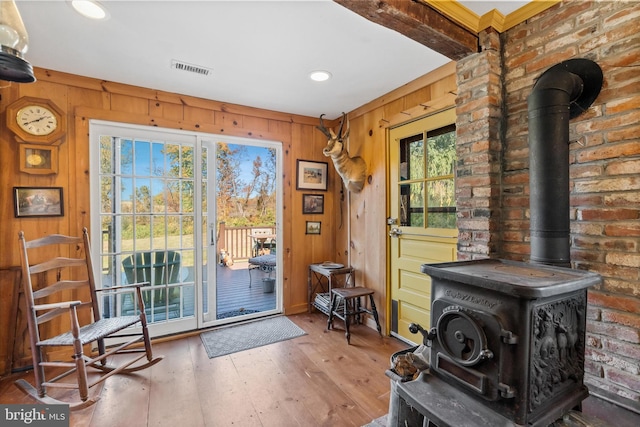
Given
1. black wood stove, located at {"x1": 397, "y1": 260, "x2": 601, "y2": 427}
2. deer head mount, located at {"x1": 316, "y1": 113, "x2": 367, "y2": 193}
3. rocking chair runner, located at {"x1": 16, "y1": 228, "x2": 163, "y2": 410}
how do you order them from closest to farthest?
black wood stove, located at {"x1": 397, "y1": 260, "x2": 601, "y2": 427} < rocking chair runner, located at {"x1": 16, "y1": 228, "x2": 163, "y2": 410} < deer head mount, located at {"x1": 316, "y1": 113, "x2": 367, "y2": 193}

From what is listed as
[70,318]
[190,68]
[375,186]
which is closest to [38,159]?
[70,318]

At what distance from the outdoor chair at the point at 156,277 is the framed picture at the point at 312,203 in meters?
1.49

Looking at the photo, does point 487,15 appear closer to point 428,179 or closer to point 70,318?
point 428,179

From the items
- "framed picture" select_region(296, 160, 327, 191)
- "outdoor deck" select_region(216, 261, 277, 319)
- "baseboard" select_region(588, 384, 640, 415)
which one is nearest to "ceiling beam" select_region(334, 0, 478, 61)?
"baseboard" select_region(588, 384, 640, 415)

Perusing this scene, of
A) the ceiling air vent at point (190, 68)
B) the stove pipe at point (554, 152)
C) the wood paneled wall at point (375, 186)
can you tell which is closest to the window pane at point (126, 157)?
the ceiling air vent at point (190, 68)

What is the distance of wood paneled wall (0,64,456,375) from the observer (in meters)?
2.25

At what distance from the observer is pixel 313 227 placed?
11.9ft

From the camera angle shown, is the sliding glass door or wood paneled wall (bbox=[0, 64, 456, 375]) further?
the sliding glass door

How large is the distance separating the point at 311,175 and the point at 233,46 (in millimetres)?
1783

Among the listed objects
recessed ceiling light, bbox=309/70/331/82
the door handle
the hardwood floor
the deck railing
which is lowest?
the hardwood floor

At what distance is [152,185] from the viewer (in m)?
2.83

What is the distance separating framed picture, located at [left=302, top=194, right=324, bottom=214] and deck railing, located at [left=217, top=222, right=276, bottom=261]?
291cm

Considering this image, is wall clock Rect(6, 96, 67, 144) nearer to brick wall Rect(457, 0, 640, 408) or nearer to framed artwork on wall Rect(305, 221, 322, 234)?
framed artwork on wall Rect(305, 221, 322, 234)

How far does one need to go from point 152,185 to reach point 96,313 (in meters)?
1.20
